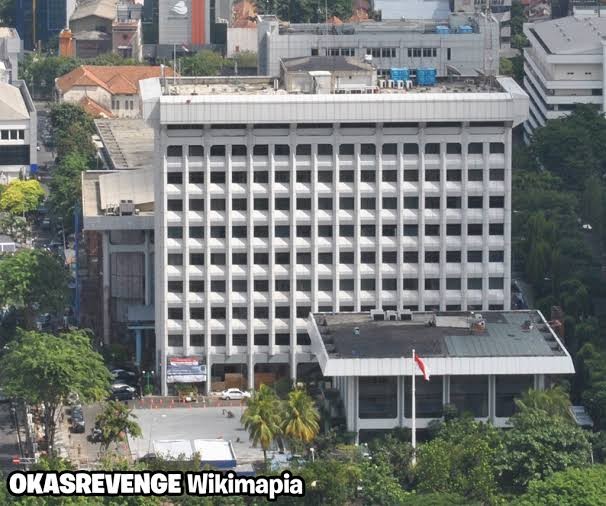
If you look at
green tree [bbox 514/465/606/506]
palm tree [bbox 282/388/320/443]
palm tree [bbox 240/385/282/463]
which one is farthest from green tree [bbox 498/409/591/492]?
palm tree [bbox 240/385/282/463]

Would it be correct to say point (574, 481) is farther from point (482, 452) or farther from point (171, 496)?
point (171, 496)

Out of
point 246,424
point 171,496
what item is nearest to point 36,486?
point 171,496

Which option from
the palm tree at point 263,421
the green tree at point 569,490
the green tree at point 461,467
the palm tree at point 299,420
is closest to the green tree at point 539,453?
the green tree at point 461,467

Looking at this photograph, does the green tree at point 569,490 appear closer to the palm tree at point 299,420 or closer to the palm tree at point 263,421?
the palm tree at point 299,420

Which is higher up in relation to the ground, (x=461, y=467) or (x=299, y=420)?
(x=299, y=420)

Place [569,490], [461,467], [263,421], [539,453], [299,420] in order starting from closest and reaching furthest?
[569,490]
[461,467]
[539,453]
[263,421]
[299,420]

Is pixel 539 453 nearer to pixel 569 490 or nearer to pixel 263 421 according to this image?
pixel 569 490

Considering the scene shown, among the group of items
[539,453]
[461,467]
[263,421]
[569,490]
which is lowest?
[569,490]

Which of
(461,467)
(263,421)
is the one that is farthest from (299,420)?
(461,467)
